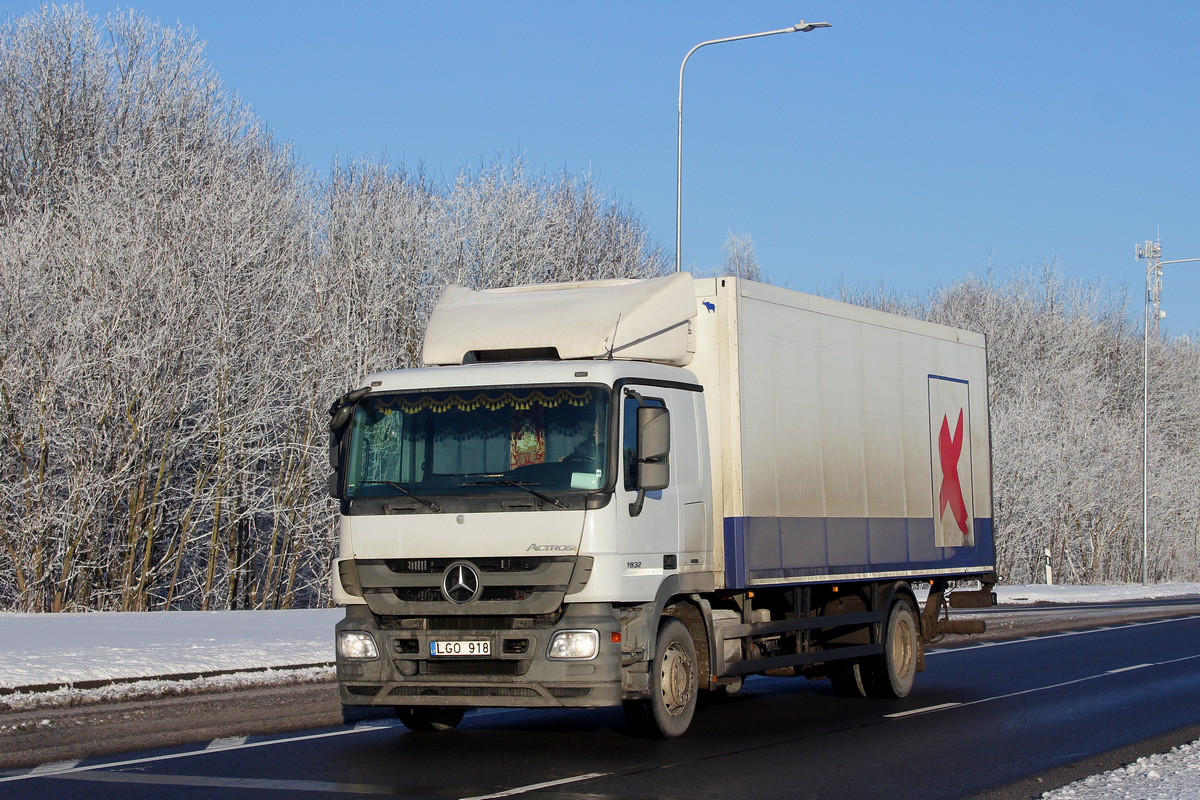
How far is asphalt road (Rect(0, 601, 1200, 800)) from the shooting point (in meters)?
8.05

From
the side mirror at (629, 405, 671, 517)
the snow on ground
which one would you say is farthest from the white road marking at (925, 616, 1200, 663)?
the side mirror at (629, 405, 671, 517)

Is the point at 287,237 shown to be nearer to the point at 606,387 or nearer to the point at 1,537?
the point at 1,537

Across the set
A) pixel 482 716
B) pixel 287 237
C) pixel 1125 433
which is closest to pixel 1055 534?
pixel 1125 433

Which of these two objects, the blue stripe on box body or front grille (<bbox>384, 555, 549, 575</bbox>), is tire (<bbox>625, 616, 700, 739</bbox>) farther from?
front grille (<bbox>384, 555, 549, 575</bbox>)

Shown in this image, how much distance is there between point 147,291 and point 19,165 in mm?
11306

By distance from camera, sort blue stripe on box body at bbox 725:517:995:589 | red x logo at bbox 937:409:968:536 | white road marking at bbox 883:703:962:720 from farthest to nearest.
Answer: red x logo at bbox 937:409:968:536 < white road marking at bbox 883:703:962:720 < blue stripe on box body at bbox 725:517:995:589

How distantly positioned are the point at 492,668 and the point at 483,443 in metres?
1.51

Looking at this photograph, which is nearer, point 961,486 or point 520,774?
point 520,774

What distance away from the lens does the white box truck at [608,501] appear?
29.8 feet

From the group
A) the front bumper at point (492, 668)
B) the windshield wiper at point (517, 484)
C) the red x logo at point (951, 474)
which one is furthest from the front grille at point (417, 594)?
the red x logo at point (951, 474)

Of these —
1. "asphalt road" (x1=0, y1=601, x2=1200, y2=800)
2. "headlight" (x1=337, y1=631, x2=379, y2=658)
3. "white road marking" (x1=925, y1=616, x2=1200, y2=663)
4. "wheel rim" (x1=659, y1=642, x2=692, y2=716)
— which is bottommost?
"white road marking" (x1=925, y1=616, x2=1200, y2=663)

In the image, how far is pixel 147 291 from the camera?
25297 millimetres

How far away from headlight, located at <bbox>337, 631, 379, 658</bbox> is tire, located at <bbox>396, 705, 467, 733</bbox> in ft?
3.97

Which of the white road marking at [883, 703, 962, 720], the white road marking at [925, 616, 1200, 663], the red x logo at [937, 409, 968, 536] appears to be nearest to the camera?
the white road marking at [883, 703, 962, 720]
